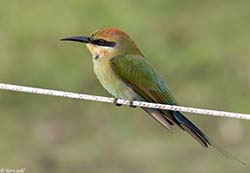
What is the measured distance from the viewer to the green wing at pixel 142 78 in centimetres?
509

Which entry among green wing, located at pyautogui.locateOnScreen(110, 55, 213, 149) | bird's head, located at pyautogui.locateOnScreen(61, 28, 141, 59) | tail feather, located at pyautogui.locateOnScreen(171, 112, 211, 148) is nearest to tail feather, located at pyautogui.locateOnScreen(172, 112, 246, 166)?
tail feather, located at pyautogui.locateOnScreen(171, 112, 211, 148)

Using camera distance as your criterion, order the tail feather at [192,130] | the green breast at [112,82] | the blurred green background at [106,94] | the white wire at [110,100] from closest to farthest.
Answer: the white wire at [110,100] < the tail feather at [192,130] < the green breast at [112,82] < the blurred green background at [106,94]

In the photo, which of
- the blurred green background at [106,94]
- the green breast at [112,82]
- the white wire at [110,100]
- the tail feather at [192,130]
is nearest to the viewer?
the white wire at [110,100]

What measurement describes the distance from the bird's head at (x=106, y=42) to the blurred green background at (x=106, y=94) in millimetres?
1288

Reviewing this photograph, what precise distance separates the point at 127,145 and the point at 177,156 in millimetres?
362

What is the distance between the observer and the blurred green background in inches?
253

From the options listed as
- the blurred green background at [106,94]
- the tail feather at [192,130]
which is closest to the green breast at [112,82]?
the tail feather at [192,130]

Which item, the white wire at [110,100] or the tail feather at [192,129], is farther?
the tail feather at [192,129]

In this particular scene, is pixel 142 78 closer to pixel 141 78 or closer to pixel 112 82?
pixel 141 78

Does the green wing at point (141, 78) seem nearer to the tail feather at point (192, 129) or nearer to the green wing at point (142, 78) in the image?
the green wing at point (142, 78)

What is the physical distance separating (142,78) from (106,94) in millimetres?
2171

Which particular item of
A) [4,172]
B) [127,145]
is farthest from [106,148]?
[4,172]

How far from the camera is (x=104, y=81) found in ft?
16.7

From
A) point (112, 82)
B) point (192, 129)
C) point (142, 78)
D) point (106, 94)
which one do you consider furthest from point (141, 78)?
point (106, 94)
